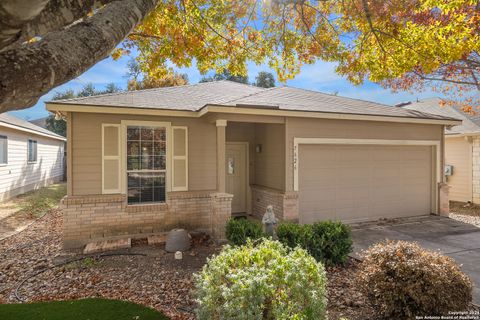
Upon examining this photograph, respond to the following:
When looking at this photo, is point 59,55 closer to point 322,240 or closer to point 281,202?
point 322,240

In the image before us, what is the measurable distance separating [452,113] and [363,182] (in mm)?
10030

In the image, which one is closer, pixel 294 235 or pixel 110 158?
pixel 294 235

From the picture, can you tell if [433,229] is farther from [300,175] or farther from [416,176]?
[300,175]

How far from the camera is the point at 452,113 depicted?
15234 millimetres

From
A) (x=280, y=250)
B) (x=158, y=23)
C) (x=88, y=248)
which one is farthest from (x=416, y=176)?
(x=88, y=248)

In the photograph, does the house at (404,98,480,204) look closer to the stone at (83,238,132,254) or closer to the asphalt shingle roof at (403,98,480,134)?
the asphalt shingle roof at (403,98,480,134)

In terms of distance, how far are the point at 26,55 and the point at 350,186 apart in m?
8.70

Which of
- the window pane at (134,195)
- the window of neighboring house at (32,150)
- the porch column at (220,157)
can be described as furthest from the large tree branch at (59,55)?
the window of neighboring house at (32,150)

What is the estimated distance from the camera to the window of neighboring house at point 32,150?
16.6 metres

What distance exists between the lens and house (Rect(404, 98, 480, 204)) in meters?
12.7

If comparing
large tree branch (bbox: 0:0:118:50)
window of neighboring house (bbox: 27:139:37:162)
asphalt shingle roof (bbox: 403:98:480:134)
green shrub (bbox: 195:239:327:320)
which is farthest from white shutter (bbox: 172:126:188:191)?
window of neighboring house (bbox: 27:139:37:162)

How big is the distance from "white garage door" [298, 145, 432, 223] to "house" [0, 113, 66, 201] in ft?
43.4

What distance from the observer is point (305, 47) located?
25.8ft

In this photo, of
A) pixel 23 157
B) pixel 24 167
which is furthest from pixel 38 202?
pixel 23 157
